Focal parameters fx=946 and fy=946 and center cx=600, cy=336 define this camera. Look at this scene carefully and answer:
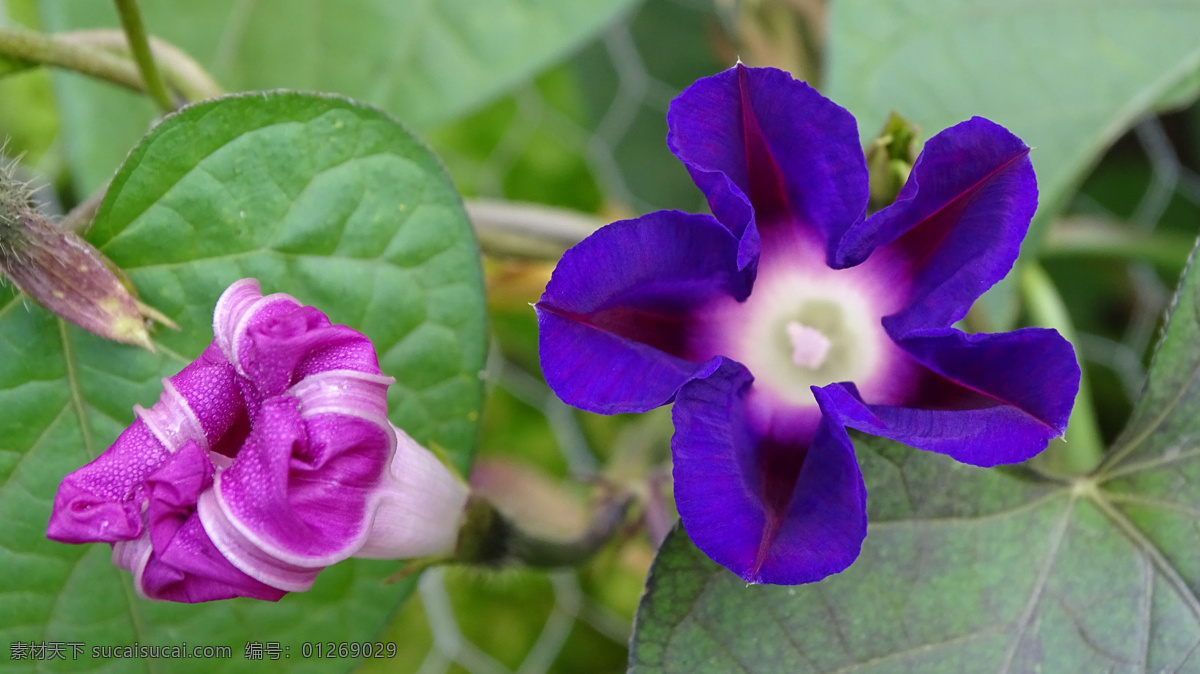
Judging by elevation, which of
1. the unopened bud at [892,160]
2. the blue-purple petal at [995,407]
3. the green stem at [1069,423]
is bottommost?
the green stem at [1069,423]

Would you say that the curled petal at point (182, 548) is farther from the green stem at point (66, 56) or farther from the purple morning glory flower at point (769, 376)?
the green stem at point (66, 56)

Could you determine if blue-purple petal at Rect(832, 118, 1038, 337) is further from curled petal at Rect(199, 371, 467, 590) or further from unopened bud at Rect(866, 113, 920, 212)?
curled petal at Rect(199, 371, 467, 590)

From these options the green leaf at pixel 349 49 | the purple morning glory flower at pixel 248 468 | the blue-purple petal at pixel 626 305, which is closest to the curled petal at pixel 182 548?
the purple morning glory flower at pixel 248 468

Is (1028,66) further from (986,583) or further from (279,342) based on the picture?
(279,342)

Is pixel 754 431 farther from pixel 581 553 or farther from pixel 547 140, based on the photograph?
pixel 547 140

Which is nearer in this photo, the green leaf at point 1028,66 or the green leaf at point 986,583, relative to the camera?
the green leaf at point 986,583

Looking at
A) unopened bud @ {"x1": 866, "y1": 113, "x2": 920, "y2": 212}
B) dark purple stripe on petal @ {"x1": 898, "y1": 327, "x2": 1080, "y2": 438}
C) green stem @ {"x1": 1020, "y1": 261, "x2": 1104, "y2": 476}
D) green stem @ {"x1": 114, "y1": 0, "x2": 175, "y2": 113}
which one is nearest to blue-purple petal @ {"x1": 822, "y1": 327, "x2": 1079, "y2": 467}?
dark purple stripe on petal @ {"x1": 898, "y1": 327, "x2": 1080, "y2": 438}

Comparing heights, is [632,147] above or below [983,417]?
below

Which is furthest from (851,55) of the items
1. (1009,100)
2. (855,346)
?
(855,346)
